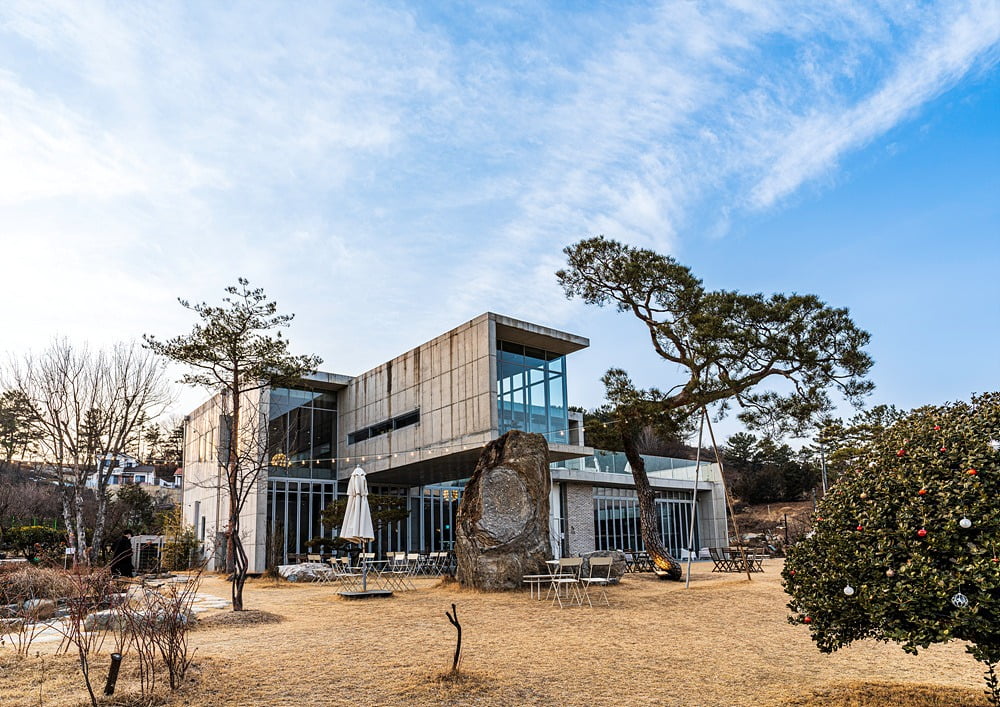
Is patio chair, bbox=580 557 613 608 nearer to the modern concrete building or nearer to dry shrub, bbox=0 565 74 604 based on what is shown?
the modern concrete building

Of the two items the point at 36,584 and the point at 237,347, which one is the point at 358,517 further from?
the point at 237,347

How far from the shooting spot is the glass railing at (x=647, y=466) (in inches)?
921

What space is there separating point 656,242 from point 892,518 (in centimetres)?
1284

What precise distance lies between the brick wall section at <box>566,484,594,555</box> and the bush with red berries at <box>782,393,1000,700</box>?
1872cm

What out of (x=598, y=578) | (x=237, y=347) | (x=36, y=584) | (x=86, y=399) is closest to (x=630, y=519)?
(x=598, y=578)

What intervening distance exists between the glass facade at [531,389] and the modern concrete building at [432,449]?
0.03 metres

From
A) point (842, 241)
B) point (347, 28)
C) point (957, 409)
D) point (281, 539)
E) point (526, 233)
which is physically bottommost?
point (281, 539)

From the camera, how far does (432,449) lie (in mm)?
20062

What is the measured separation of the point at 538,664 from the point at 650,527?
38.8ft

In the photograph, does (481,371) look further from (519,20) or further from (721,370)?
(519,20)

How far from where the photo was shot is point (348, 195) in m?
13.2

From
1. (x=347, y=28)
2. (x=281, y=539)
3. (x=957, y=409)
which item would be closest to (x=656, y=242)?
(x=347, y=28)

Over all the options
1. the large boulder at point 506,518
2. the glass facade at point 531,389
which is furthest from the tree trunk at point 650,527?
the large boulder at point 506,518

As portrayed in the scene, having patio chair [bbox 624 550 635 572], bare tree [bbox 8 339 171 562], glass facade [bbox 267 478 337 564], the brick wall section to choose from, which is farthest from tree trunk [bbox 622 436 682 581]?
bare tree [bbox 8 339 171 562]
